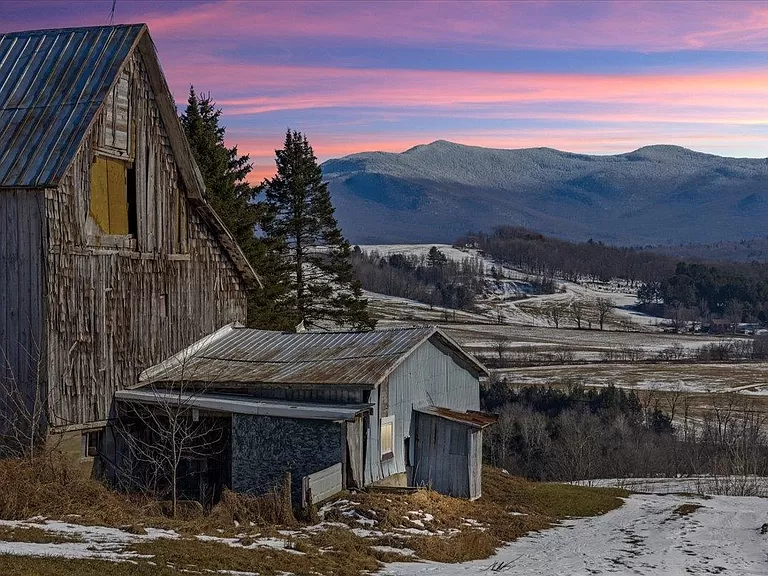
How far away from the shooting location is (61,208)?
861 inches

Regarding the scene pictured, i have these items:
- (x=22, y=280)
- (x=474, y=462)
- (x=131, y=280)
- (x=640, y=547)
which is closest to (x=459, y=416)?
(x=474, y=462)

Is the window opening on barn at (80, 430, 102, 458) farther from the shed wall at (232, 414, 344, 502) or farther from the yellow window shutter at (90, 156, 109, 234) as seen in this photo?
the yellow window shutter at (90, 156, 109, 234)

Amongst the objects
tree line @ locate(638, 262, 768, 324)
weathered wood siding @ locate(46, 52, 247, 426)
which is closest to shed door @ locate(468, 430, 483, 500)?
weathered wood siding @ locate(46, 52, 247, 426)

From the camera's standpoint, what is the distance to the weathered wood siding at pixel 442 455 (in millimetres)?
24984

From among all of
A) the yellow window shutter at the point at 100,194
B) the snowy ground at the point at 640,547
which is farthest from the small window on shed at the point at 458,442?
the yellow window shutter at the point at 100,194

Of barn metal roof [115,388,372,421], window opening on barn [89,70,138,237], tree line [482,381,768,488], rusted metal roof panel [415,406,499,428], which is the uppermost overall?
window opening on barn [89,70,138,237]

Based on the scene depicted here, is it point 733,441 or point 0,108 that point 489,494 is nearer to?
point 0,108

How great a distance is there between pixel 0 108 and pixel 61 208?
3344mm

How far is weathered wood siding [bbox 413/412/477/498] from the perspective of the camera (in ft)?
82.0

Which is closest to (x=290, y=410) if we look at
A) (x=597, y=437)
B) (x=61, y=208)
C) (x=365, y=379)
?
(x=365, y=379)

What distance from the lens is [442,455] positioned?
991 inches

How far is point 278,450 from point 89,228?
6.87 meters

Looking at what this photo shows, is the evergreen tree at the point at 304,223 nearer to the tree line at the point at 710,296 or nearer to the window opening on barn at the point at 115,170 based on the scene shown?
the window opening on barn at the point at 115,170

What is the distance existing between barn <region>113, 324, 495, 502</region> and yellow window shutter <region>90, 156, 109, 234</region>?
4.11 m
